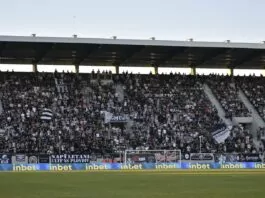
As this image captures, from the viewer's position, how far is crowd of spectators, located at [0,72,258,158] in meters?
55.5

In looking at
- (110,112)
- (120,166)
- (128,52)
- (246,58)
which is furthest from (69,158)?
(246,58)

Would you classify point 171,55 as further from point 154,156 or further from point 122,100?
point 154,156

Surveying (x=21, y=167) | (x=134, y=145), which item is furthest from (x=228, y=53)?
(x=21, y=167)

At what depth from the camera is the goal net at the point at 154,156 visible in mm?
56062

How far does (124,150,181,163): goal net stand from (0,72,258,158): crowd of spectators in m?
0.52

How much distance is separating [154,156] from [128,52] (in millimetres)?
15765

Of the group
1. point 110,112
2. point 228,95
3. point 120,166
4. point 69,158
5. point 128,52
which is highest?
point 128,52

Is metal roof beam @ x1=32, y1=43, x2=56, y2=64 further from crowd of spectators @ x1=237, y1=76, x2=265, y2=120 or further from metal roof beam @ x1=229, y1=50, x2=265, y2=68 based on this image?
metal roof beam @ x1=229, y1=50, x2=265, y2=68

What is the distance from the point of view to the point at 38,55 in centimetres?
6744

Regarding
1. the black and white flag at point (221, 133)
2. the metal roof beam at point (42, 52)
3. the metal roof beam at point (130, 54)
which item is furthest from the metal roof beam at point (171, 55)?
the metal roof beam at point (42, 52)

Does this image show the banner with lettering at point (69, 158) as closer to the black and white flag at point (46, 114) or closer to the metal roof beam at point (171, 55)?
the black and white flag at point (46, 114)

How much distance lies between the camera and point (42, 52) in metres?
66.2

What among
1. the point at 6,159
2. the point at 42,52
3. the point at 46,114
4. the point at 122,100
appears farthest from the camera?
the point at 42,52

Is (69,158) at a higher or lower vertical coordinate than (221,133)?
lower
